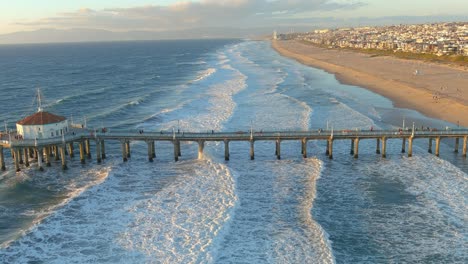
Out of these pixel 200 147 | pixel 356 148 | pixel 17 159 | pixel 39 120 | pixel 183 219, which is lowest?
pixel 183 219

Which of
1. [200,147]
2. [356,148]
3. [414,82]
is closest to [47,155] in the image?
[200,147]

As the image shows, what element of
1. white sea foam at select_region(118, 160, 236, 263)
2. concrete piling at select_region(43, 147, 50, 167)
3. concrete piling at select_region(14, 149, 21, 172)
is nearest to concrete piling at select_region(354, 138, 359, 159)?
white sea foam at select_region(118, 160, 236, 263)

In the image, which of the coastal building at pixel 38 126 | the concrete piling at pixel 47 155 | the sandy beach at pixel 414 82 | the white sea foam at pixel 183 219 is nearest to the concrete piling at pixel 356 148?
the white sea foam at pixel 183 219

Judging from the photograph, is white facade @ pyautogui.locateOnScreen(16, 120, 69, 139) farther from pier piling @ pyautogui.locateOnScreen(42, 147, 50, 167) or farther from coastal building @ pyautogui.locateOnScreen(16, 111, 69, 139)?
pier piling @ pyautogui.locateOnScreen(42, 147, 50, 167)

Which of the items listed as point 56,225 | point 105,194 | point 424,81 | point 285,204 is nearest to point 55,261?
point 56,225

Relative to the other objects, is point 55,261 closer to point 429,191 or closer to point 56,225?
point 56,225

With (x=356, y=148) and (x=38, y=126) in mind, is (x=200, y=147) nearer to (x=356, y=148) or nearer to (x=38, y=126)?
(x=38, y=126)

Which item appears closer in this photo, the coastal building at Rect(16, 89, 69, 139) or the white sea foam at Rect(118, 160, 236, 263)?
the white sea foam at Rect(118, 160, 236, 263)

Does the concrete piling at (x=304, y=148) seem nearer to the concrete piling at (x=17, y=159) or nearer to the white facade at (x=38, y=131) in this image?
the white facade at (x=38, y=131)

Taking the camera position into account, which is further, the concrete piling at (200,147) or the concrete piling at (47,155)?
the concrete piling at (200,147)
